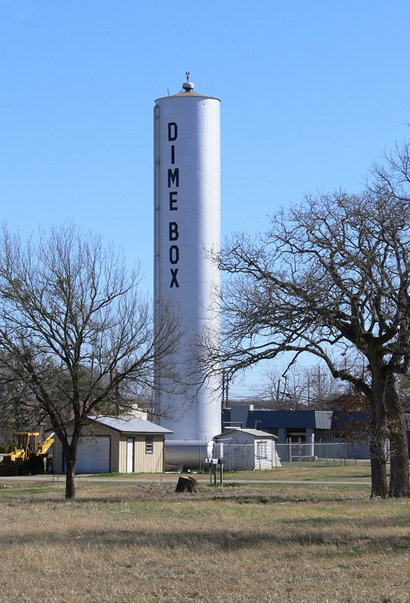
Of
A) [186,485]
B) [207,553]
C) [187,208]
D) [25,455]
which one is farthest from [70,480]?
[25,455]

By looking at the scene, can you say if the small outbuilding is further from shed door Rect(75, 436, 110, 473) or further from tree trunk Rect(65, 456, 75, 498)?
tree trunk Rect(65, 456, 75, 498)

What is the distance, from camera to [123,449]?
59.3 m

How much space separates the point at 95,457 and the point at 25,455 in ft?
14.4


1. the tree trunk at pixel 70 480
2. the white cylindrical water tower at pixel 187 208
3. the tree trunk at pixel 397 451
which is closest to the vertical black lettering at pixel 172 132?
the white cylindrical water tower at pixel 187 208

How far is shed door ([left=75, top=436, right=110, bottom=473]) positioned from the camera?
59.4m

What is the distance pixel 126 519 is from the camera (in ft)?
71.8

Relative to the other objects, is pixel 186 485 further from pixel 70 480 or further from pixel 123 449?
pixel 123 449

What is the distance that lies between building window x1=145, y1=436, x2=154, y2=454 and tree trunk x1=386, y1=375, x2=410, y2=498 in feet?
107

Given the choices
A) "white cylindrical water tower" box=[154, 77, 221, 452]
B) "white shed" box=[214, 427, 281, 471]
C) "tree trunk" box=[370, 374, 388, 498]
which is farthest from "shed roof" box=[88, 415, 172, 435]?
"tree trunk" box=[370, 374, 388, 498]

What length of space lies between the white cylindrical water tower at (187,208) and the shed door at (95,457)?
532 centimetres

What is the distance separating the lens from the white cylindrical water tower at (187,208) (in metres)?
56.0

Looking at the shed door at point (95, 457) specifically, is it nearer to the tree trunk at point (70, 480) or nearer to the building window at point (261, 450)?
the building window at point (261, 450)

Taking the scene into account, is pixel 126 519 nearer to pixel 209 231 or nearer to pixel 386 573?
pixel 386 573

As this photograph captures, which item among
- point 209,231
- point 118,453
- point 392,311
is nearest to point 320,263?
point 392,311
